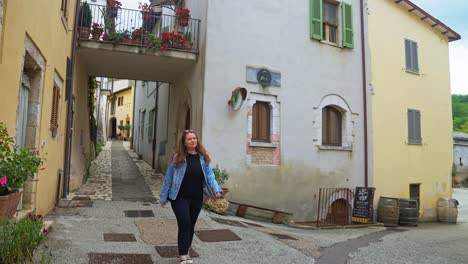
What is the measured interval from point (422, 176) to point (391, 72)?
13.2ft

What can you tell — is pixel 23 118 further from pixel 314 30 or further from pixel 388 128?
pixel 388 128

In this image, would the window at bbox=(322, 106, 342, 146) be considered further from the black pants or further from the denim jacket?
the black pants

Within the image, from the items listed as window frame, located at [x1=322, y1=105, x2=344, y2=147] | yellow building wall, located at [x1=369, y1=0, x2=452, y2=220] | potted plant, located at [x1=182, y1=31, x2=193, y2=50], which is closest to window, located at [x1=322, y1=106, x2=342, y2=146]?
window frame, located at [x1=322, y1=105, x2=344, y2=147]

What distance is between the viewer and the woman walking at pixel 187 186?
421cm

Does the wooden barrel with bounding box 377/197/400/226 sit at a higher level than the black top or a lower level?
lower

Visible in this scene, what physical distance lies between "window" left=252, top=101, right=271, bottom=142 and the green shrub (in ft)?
23.2

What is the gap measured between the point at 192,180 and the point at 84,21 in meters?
7.34

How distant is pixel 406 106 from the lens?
13484mm

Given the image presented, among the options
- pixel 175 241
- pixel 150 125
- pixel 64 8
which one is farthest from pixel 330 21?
pixel 150 125

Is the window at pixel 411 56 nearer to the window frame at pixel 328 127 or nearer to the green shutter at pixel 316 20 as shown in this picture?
the window frame at pixel 328 127

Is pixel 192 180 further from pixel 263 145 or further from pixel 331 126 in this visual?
pixel 331 126

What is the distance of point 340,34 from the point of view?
11.9 metres

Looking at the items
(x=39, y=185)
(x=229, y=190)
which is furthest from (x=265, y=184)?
(x=39, y=185)

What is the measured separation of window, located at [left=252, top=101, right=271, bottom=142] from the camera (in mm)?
10040
